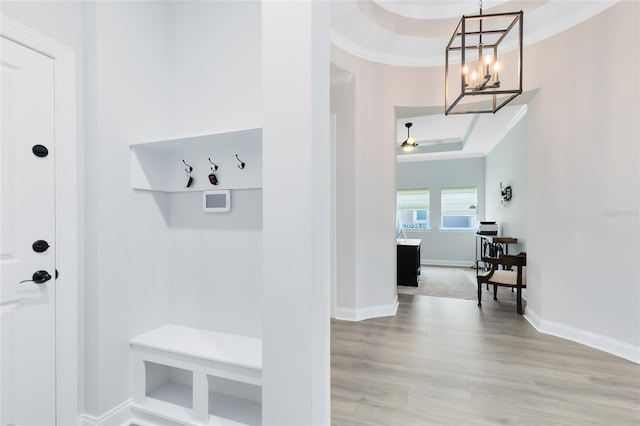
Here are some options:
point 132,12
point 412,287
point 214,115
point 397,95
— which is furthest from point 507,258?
point 132,12

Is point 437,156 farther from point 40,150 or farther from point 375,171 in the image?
point 40,150

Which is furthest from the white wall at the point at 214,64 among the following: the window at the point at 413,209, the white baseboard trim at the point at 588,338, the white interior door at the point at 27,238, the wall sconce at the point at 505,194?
the window at the point at 413,209

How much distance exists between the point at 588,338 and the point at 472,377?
1.49m

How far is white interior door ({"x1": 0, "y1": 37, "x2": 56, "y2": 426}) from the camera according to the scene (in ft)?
4.33

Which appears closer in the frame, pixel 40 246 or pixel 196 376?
pixel 40 246

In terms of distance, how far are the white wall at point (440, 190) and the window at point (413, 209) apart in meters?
Answer: 0.15

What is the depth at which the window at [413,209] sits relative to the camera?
7.93 meters

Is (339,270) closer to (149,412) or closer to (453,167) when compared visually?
(149,412)

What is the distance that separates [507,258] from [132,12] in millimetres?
4528

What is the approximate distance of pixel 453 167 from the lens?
301 inches

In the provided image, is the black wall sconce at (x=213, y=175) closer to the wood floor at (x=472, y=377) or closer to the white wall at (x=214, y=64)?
the white wall at (x=214, y=64)

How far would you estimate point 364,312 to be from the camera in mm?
3447

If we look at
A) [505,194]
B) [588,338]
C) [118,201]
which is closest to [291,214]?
[118,201]

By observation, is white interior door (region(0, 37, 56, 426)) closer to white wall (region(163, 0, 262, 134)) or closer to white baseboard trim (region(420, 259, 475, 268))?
white wall (region(163, 0, 262, 134))
